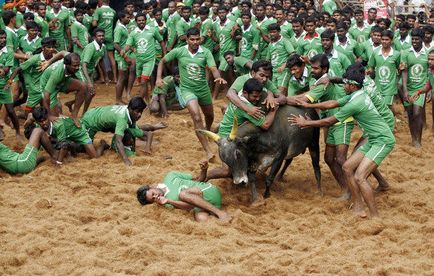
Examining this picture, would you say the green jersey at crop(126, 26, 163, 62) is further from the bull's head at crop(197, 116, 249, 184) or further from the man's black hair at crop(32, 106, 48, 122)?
the bull's head at crop(197, 116, 249, 184)

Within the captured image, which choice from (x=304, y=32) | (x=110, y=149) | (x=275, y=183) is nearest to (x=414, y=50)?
(x=304, y=32)

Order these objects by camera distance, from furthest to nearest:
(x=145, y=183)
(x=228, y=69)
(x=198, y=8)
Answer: (x=198, y=8), (x=228, y=69), (x=145, y=183)

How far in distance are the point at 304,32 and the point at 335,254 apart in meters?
8.18

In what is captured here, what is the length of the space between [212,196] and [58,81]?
4.20 metres

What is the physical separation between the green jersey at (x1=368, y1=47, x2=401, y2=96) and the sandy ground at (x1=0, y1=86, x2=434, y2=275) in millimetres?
1935

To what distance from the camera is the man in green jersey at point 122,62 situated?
17.0 meters

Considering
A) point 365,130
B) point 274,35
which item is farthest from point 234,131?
point 274,35

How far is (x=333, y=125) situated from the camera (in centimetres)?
1077

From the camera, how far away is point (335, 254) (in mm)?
8812

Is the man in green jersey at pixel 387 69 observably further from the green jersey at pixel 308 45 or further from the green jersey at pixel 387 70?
the green jersey at pixel 308 45

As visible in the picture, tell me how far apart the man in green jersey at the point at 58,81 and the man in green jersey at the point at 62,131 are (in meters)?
0.62

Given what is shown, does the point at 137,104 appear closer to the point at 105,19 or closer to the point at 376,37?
the point at 376,37

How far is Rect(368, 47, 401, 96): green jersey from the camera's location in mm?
14273

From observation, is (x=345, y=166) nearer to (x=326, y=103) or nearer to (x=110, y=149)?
(x=326, y=103)
